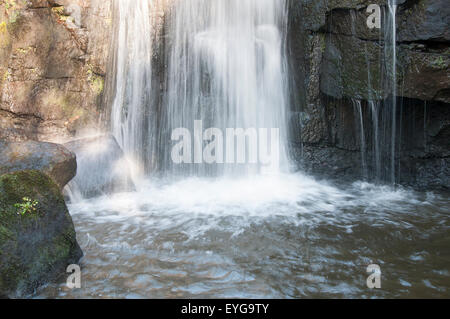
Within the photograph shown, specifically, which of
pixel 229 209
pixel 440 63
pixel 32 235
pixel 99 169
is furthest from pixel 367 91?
pixel 32 235

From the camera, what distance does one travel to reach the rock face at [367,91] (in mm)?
6559

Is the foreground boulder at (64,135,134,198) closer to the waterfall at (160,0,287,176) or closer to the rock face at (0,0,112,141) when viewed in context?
the rock face at (0,0,112,141)

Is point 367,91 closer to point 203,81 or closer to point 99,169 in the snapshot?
point 203,81

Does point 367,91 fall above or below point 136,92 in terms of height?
below

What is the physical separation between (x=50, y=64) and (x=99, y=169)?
356 centimetres

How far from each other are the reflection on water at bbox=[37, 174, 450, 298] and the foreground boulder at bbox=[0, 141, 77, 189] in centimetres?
69

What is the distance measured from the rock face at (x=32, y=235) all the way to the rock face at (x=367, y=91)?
5.41m

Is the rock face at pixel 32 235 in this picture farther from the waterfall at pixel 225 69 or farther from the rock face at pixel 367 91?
the rock face at pixel 367 91

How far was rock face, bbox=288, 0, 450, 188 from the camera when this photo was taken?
6559mm

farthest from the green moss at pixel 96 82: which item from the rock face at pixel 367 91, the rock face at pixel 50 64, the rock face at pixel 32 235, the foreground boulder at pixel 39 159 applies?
the rock face at pixel 32 235

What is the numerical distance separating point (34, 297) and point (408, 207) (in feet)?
18.3

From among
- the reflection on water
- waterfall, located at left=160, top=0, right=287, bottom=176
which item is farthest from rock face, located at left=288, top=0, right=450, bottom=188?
the reflection on water

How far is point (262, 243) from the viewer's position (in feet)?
15.3
